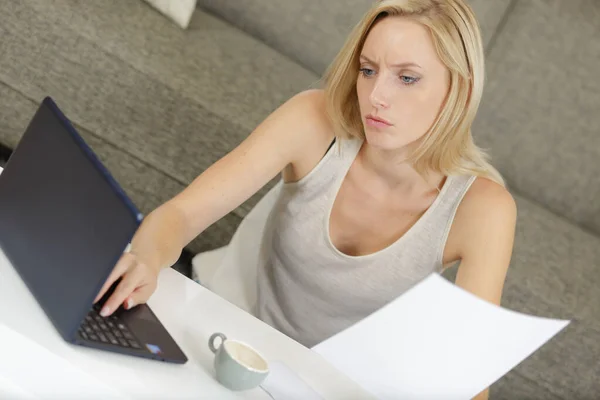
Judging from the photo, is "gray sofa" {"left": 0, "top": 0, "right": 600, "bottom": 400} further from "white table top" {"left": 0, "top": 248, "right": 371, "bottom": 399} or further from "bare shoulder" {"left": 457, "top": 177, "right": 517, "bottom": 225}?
"white table top" {"left": 0, "top": 248, "right": 371, "bottom": 399}

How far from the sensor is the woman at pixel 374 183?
3.69 ft

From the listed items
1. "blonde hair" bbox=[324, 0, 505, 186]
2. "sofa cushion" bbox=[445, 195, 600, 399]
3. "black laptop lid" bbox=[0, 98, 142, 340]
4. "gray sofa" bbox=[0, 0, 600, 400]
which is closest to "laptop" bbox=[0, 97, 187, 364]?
"black laptop lid" bbox=[0, 98, 142, 340]

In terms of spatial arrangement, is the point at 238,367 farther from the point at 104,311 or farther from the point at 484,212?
the point at 484,212

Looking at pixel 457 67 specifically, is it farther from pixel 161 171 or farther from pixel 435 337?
pixel 161 171

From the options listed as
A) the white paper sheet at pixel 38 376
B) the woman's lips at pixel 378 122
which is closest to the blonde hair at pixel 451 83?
the woman's lips at pixel 378 122

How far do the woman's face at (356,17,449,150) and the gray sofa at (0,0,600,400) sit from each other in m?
0.41

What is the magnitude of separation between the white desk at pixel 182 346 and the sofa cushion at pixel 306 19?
142cm

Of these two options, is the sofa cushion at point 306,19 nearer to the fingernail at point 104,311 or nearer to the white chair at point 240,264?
the white chair at point 240,264

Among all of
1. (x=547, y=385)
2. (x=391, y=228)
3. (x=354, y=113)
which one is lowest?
(x=547, y=385)

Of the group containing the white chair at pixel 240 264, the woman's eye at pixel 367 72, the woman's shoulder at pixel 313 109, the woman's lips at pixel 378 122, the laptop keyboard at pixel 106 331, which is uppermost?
the woman's eye at pixel 367 72

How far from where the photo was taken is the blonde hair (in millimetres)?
1128

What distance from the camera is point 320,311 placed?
4.27 feet

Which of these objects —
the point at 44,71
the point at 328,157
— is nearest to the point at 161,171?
the point at 44,71

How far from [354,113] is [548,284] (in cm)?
79
